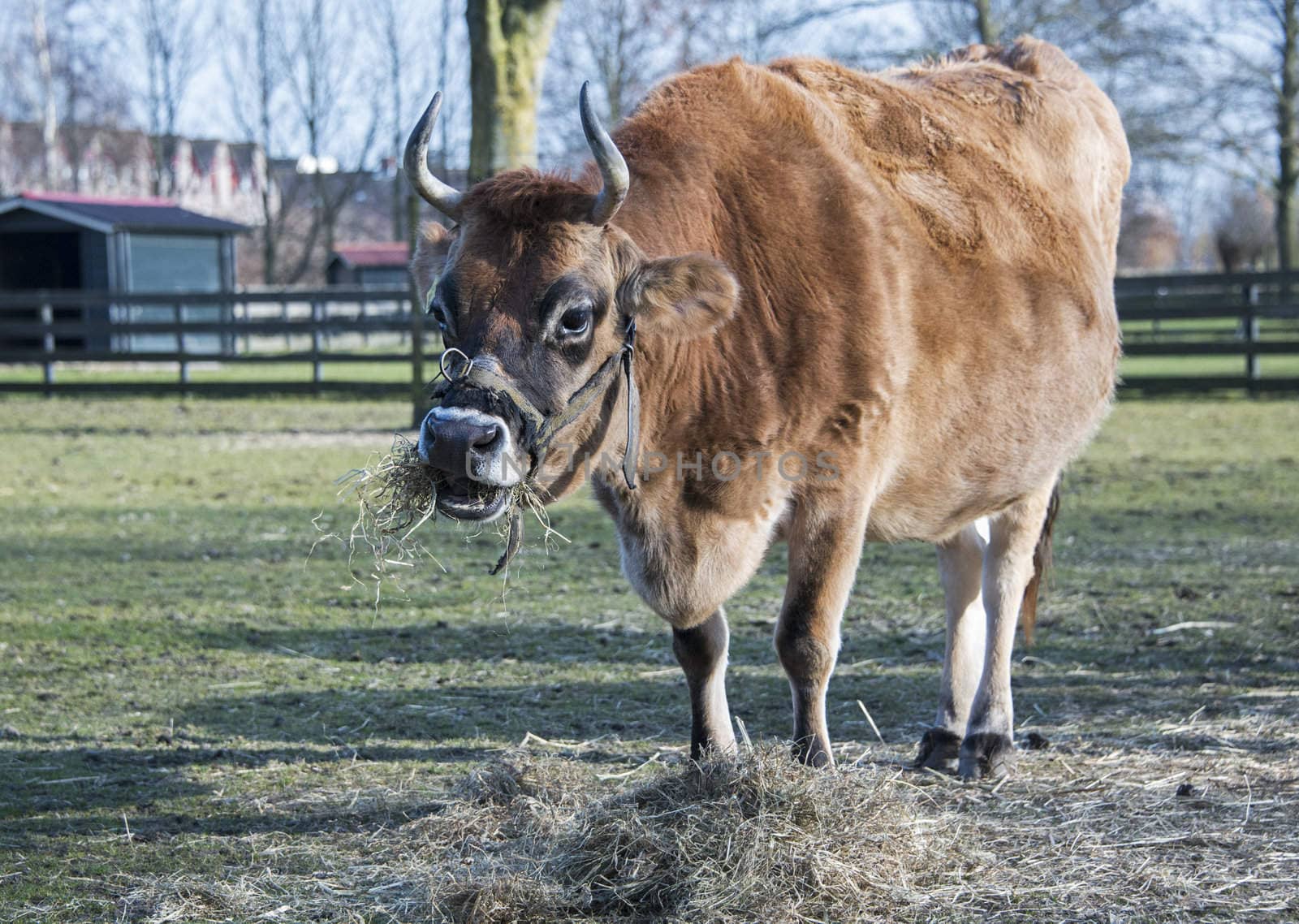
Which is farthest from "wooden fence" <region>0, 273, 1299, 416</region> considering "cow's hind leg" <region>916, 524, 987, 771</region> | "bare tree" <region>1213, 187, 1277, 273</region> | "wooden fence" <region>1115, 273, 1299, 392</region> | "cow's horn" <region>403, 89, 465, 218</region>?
"bare tree" <region>1213, 187, 1277, 273</region>

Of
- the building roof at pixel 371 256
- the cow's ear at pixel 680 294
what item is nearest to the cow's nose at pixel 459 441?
the cow's ear at pixel 680 294

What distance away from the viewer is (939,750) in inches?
188

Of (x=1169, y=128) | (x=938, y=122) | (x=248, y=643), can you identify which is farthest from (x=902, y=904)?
(x=1169, y=128)

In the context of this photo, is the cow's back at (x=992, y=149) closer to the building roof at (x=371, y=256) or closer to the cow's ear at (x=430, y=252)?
the cow's ear at (x=430, y=252)

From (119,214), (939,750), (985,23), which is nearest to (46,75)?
(119,214)

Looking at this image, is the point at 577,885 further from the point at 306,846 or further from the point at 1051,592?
the point at 1051,592

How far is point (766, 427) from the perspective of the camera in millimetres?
4043

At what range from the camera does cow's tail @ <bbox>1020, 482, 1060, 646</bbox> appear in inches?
218

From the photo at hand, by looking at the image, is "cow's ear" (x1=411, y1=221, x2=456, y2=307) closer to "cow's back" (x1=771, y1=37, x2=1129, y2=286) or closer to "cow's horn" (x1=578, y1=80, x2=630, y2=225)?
"cow's horn" (x1=578, y1=80, x2=630, y2=225)

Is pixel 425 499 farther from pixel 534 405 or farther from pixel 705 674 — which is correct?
pixel 705 674

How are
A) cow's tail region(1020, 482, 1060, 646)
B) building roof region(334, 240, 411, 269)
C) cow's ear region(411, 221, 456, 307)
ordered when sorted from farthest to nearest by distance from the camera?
building roof region(334, 240, 411, 269) → cow's tail region(1020, 482, 1060, 646) → cow's ear region(411, 221, 456, 307)

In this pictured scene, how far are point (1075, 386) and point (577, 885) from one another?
292cm

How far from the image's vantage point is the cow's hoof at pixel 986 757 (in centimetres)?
458

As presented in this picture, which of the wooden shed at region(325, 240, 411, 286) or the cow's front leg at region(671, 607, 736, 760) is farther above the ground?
the wooden shed at region(325, 240, 411, 286)
